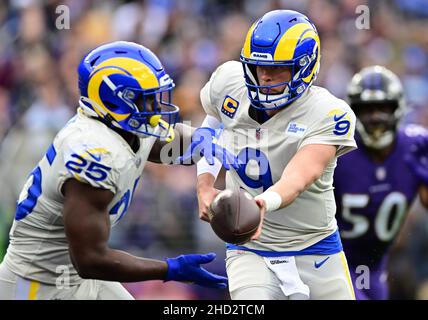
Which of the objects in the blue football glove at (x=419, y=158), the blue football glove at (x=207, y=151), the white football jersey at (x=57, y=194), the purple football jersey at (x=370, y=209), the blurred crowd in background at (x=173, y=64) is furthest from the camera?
the blurred crowd in background at (x=173, y=64)

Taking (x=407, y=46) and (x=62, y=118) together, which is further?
(x=407, y=46)

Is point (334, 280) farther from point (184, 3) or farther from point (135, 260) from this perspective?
point (184, 3)

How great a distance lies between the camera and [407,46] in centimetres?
1088

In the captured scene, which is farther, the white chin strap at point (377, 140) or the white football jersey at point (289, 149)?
the white chin strap at point (377, 140)

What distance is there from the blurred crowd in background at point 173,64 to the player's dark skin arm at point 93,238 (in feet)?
11.0

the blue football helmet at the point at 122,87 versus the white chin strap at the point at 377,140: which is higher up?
the white chin strap at the point at 377,140

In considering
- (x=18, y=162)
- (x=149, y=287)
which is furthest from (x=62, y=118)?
(x=149, y=287)

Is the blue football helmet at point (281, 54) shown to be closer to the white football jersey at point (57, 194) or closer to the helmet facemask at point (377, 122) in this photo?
the white football jersey at point (57, 194)

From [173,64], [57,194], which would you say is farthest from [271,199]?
[173,64]

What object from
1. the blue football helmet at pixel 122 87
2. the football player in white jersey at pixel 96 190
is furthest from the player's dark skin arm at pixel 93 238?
the blue football helmet at pixel 122 87

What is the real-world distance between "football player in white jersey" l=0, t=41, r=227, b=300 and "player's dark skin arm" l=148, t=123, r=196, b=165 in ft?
0.81

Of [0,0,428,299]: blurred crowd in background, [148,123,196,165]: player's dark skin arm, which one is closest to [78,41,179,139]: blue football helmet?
[148,123,196,165]: player's dark skin arm

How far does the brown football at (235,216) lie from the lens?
430 cm
